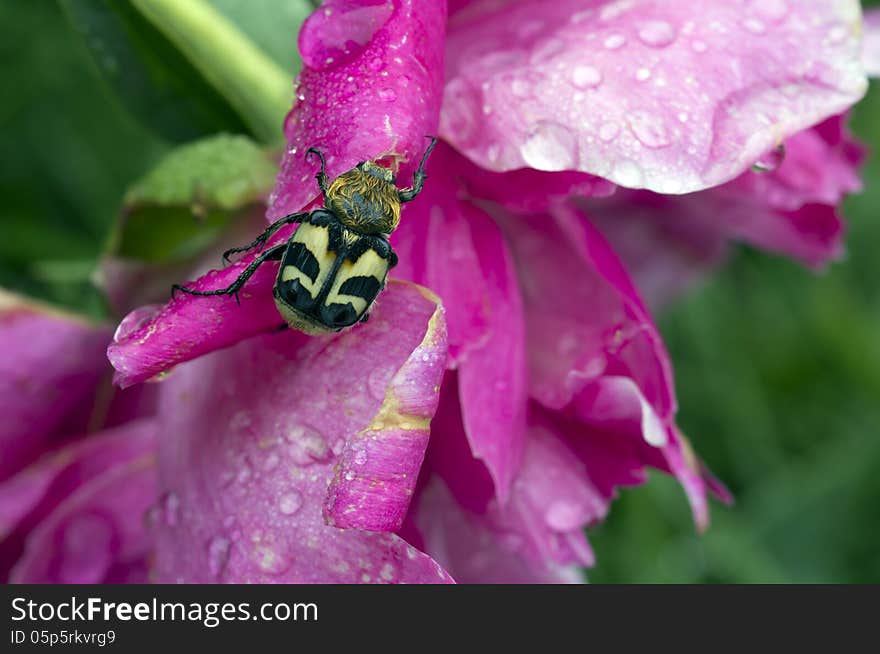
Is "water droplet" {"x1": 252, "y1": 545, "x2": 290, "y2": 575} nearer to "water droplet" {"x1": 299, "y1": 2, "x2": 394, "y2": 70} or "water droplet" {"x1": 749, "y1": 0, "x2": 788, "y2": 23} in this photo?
"water droplet" {"x1": 299, "y1": 2, "x2": 394, "y2": 70}

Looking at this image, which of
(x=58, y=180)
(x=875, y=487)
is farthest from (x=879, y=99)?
(x=58, y=180)

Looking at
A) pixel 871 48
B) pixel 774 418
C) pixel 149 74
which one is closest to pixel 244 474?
pixel 149 74

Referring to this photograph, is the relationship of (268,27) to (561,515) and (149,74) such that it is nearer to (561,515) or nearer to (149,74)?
(149,74)

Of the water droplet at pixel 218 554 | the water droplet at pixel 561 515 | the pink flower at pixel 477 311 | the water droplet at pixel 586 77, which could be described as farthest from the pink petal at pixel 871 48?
the water droplet at pixel 218 554

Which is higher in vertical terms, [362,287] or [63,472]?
[362,287]

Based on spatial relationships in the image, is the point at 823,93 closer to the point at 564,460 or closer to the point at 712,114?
the point at 712,114

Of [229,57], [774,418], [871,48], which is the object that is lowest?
[774,418]

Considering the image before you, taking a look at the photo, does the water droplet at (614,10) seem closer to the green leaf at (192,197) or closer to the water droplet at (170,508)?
the green leaf at (192,197)

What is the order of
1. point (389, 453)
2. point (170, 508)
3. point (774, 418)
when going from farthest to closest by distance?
point (774, 418) → point (170, 508) → point (389, 453)
